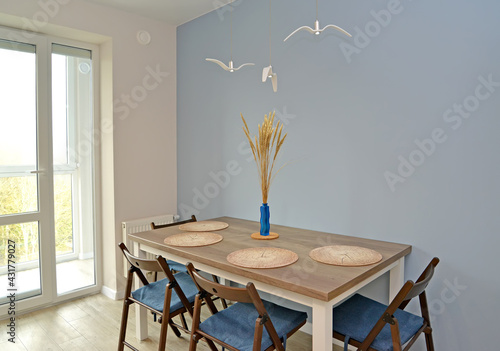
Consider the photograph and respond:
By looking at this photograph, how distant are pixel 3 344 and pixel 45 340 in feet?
0.86

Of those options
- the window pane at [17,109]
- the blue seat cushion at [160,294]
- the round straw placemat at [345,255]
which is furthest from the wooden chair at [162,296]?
the window pane at [17,109]

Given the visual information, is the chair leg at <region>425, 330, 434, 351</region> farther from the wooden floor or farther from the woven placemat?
the woven placemat

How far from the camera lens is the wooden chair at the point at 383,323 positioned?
1429 millimetres

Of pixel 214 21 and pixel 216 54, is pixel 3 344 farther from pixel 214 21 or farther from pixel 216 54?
pixel 214 21

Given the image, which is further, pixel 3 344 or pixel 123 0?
pixel 123 0

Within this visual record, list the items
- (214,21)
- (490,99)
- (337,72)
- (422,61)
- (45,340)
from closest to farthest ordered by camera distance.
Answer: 1. (490,99)
2. (422,61)
3. (337,72)
4. (45,340)
5. (214,21)

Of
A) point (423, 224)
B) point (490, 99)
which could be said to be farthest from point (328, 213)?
point (490, 99)

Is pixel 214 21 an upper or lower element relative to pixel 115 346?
upper

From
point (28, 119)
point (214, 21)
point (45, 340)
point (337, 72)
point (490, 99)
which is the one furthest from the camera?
point (214, 21)

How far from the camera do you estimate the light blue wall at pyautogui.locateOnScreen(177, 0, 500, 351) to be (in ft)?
5.90

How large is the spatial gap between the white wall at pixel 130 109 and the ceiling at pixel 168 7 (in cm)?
9

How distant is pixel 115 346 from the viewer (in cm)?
239

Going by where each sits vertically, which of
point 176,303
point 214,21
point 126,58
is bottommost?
point 176,303

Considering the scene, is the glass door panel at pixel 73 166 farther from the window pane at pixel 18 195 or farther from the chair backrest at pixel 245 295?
the chair backrest at pixel 245 295
